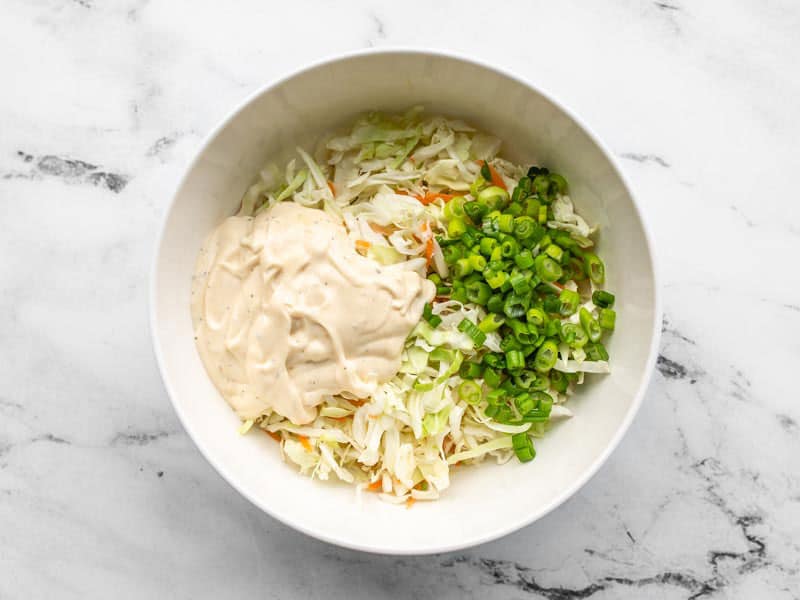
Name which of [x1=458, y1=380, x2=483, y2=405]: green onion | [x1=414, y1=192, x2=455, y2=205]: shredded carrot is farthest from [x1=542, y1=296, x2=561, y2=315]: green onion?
[x1=414, y1=192, x2=455, y2=205]: shredded carrot

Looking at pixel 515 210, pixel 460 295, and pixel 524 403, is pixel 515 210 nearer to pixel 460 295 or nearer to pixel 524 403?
pixel 460 295

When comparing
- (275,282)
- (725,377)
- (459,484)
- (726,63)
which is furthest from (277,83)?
(725,377)

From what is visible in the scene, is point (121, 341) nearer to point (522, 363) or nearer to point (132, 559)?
point (132, 559)

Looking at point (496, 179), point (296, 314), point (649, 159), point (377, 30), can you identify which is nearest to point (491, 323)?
point (496, 179)

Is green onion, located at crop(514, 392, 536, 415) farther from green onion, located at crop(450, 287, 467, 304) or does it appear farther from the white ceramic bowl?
green onion, located at crop(450, 287, 467, 304)

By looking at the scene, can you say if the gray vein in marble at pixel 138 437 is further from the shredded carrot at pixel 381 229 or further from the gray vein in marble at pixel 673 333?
the gray vein in marble at pixel 673 333
